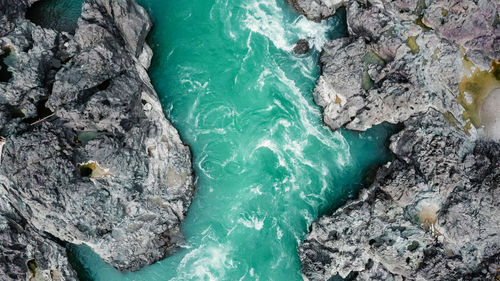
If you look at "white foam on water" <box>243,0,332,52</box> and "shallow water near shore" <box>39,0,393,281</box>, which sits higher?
"white foam on water" <box>243,0,332,52</box>

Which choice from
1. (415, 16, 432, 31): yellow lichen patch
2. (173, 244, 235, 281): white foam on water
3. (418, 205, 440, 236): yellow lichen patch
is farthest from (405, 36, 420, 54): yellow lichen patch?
(173, 244, 235, 281): white foam on water

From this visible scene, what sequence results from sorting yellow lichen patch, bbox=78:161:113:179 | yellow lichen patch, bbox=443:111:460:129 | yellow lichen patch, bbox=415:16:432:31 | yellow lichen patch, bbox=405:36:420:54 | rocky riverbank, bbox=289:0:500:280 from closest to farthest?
rocky riverbank, bbox=289:0:500:280 < yellow lichen patch, bbox=78:161:113:179 < yellow lichen patch, bbox=443:111:460:129 < yellow lichen patch, bbox=405:36:420:54 < yellow lichen patch, bbox=415:16:432:31

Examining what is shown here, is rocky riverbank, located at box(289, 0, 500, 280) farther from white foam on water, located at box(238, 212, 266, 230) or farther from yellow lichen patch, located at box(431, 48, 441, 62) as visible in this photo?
white foam on water, located at box(238, 212, 266, 230)

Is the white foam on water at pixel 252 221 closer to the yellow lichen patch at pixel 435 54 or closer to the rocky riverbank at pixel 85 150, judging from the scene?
the rocky riverbank at pixel 85 150

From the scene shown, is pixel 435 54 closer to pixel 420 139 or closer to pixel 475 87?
pixel 475 87

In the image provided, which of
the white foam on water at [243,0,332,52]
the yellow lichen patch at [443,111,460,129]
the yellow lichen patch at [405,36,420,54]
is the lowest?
the yellow lichen patch at [443,111,460,129]
